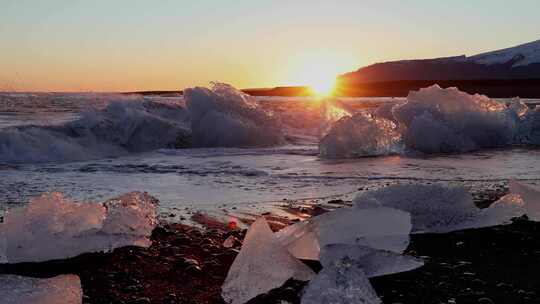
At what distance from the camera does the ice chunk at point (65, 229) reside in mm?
2641

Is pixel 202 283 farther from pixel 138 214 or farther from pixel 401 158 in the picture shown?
pixel 401 158

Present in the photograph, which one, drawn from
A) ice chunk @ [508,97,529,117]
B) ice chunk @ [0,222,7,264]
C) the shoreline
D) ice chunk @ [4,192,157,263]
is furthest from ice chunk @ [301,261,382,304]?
ice chunk @ [508,97,529,117]

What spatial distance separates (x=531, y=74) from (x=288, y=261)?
72.5 metres

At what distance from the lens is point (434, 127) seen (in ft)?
31.0

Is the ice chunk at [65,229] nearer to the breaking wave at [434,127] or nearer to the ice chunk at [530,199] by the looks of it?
the ice chunk at [530,199]

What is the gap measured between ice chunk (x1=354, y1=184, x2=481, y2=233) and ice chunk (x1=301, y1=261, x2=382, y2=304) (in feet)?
3.32

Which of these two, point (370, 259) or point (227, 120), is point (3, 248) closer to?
point (370, 259)

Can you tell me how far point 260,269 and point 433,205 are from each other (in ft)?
4.39

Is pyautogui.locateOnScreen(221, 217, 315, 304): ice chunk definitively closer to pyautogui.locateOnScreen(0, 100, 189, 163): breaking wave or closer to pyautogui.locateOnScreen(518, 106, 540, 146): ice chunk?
Result: pyautogui.locateOnScreen(0, 100, 189, 163): breaking wave

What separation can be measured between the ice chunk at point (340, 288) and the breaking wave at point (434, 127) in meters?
5.97

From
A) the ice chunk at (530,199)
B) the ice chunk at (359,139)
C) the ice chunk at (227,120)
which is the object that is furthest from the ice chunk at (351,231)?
the ice chunk at (227,120)

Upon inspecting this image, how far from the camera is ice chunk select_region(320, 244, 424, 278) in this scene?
7.56ft

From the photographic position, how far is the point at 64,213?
2.84 meters

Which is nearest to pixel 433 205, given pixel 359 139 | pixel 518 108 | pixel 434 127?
pixel 359 139
